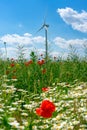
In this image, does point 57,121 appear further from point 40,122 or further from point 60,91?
point 60,91

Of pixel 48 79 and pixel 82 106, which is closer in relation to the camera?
pixel 82 106

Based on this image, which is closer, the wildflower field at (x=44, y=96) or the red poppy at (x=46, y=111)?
Result: the red poppy at (x=46, y=111)

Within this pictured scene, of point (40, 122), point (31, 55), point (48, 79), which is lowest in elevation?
point (40, 122)

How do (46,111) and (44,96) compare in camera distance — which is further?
(44,96)

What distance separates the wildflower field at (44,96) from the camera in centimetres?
399

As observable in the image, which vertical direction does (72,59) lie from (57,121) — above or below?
above

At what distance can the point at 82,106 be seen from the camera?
504 cm

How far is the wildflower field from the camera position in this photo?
399 centimetres

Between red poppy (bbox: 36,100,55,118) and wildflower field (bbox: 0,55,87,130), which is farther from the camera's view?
wildflower field (bbox: 0,55,87,130)

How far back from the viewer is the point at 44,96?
6695 millimetres

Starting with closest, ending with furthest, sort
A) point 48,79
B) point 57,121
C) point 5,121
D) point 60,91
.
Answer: point 5,121
point 57,121
point 60,91
point 48,79

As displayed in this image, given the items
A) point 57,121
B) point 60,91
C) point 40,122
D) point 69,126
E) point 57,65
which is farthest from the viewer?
point 57,65

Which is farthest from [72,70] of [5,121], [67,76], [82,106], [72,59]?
[5,121]

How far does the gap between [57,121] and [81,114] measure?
0.30 m
